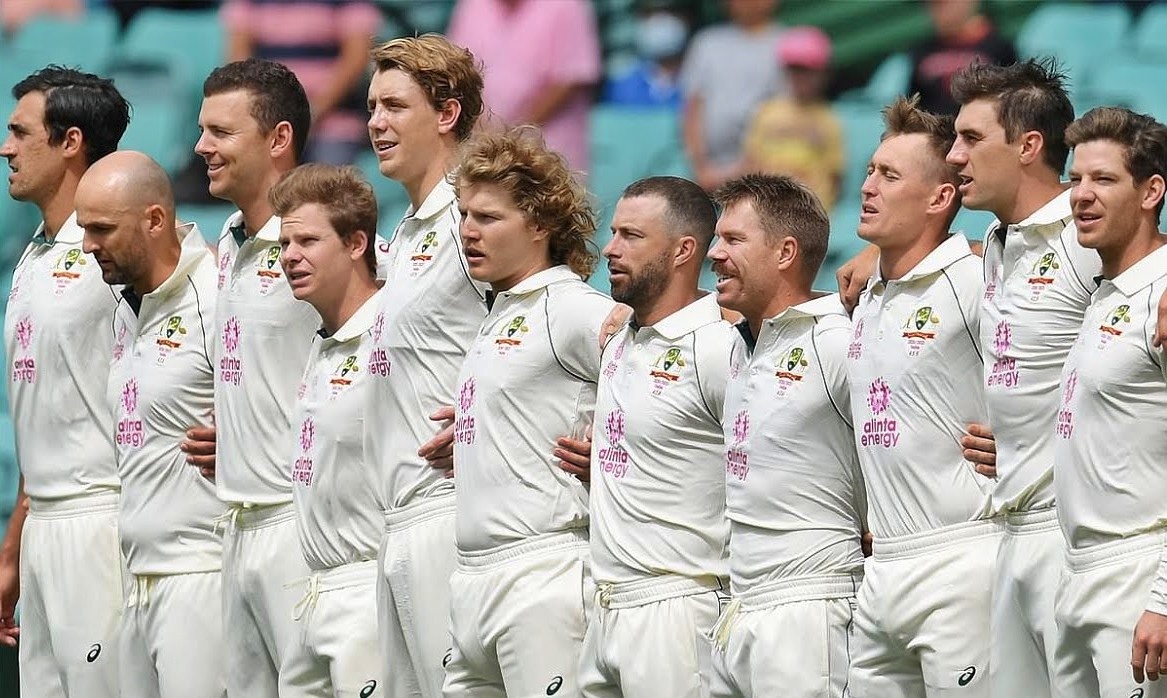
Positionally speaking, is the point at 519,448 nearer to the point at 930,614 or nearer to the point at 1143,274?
the point at 930,614

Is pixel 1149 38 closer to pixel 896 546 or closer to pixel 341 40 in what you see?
pixel 341 40

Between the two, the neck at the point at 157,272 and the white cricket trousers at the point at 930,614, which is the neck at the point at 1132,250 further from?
the neck at the point at 157,272

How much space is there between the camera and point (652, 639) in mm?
6359

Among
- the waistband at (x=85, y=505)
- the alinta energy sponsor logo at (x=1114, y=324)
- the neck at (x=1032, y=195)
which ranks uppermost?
the neck at (x=1032, y=195)

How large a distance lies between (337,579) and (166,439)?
0.87 metres

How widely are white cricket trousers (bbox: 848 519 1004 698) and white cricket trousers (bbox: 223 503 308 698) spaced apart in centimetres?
201

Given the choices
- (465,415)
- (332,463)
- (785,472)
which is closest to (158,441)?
(332,463)

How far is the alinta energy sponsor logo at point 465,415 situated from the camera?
6703 millimetres

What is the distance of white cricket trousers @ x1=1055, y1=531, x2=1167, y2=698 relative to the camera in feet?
18.4

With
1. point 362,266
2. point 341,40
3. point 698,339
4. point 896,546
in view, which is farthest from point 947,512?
point 341,40

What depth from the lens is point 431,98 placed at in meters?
7.21

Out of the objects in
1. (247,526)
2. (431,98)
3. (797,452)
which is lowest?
(247,526)

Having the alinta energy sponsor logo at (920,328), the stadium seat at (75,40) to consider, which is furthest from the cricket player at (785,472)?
the stadium seat at (75,40)

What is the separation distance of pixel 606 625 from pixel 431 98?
1.79 meters
